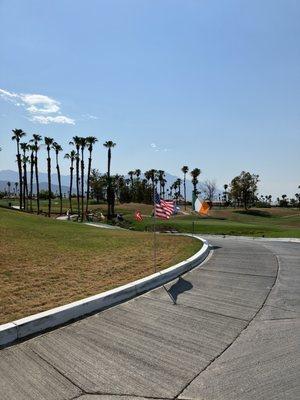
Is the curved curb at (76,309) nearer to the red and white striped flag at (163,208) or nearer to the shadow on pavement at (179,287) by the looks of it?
the shadow on pavement at (179,287)

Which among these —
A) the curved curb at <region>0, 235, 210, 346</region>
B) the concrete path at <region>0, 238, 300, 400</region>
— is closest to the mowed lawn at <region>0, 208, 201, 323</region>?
the curved curb at <region>0, 235, 210, 346</region>

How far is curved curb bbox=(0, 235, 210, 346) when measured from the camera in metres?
6.22

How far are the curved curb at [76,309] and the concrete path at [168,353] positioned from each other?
193mm

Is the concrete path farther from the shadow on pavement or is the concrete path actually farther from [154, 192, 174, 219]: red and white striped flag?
[154, 192, 174, 219]: red and white striped flag

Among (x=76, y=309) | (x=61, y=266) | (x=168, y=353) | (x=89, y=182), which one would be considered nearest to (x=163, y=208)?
(x=61, y=266)

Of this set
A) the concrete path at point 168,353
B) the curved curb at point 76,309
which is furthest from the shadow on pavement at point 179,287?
the curved curb at point 76,309

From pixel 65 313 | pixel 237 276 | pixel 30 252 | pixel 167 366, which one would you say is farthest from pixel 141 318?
pixel 30 252

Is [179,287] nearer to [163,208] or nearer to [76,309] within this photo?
[76,309]

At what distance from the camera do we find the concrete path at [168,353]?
4891mm

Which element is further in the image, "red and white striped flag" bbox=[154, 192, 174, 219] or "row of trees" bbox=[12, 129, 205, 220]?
"row of trees" bbox=[12, 129, 205, 220]

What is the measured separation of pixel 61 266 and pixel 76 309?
4.38 metres

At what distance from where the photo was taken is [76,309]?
290 inches

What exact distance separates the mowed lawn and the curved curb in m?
0.38

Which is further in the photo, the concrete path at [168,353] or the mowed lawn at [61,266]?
the mowed lawn at [61,266]
